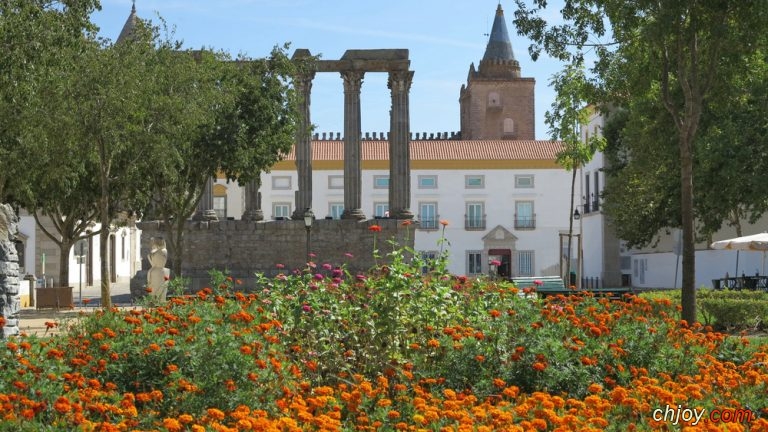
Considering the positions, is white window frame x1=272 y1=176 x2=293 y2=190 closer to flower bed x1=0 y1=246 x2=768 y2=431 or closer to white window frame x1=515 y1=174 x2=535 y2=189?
white window frame x1=515 y1=174 x2=535 y2=189

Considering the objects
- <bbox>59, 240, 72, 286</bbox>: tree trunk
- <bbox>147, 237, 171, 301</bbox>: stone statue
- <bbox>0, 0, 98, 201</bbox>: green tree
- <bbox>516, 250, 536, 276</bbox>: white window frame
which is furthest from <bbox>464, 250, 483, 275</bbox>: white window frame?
<bbox>0, 0, 98, 201</bbox>: green tree

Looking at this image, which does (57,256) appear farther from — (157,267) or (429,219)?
(157,267)

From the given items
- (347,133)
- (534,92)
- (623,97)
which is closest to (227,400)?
(623,97)

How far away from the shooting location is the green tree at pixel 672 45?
1652 centimetres

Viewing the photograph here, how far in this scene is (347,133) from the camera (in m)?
43.5

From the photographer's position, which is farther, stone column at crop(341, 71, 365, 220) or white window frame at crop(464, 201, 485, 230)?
white window frame at crop(464, 201, 485, 230)

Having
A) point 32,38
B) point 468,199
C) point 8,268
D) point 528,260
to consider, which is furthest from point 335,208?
point 8,268

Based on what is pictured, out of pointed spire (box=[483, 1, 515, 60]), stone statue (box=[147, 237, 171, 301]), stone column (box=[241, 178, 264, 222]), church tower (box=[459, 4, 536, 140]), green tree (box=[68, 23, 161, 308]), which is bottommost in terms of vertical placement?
stone statue (box=[147, 237, 171, 301])

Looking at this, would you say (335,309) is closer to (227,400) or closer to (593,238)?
(227,400)

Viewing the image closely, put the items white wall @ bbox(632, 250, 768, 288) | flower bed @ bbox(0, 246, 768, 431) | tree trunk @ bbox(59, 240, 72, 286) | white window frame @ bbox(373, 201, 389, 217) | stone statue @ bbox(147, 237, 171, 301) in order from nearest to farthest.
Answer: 1. flower bed @ bbox(0, 246, 768, 431)
2. stone statue @ bbox(147, 237, 171, 301)
3. white wall @ bbox(632, 250, 768, 288)
4. tree trunk @ bbox(59, 240, 72, 286)
5. white window frame @ bbox(373, 201, 389, 217)

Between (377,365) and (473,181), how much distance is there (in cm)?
6326

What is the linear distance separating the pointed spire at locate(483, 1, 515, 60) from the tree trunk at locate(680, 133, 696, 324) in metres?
77.8

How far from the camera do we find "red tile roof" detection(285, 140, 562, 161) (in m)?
73.0

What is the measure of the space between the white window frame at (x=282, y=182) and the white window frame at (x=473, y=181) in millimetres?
10527
